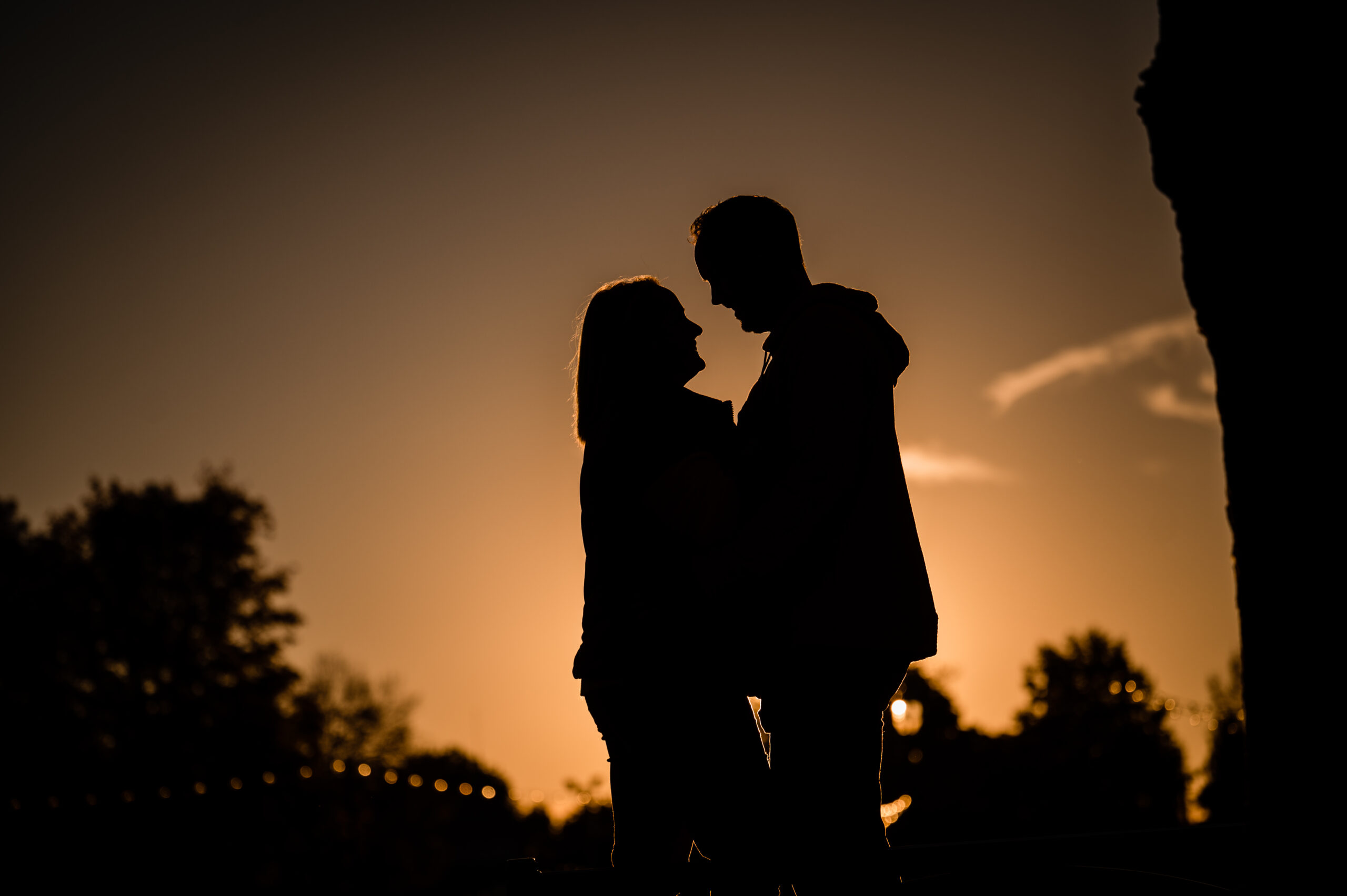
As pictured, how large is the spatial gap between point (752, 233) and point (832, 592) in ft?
3.56

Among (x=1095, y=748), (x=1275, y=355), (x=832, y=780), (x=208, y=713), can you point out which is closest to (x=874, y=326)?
(x=1275, y=355)

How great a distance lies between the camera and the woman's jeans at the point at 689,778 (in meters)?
2.35

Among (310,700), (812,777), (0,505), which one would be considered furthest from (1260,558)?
(0,505)

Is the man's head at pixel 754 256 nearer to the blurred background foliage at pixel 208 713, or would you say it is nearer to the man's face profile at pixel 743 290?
the man's face profile at pixel 743 290

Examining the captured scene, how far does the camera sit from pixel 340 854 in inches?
920

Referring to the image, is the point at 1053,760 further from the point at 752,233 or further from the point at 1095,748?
the point at 752,233

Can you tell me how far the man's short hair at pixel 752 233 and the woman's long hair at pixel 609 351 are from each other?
0.23 m

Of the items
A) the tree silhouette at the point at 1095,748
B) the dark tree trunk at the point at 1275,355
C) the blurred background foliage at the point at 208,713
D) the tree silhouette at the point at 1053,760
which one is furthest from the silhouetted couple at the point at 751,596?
the tree silhouette at the point at 1095,748

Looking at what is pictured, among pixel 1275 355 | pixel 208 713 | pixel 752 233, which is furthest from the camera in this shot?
pixel 208 713

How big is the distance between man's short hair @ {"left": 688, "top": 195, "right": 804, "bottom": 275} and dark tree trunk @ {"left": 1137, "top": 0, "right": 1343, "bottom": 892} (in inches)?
40.8

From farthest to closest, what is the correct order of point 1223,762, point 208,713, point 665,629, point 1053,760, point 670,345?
1. point 1053,760
2. point 1223,762
3. point 208,713
4. point 670,345
5. point 665,629

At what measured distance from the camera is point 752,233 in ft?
8.93

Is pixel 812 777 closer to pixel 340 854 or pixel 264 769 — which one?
pixel 340 854

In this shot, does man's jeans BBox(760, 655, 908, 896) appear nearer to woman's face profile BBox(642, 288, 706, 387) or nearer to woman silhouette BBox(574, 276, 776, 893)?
woman silhouette BBox(574, 276, 776, 893)
